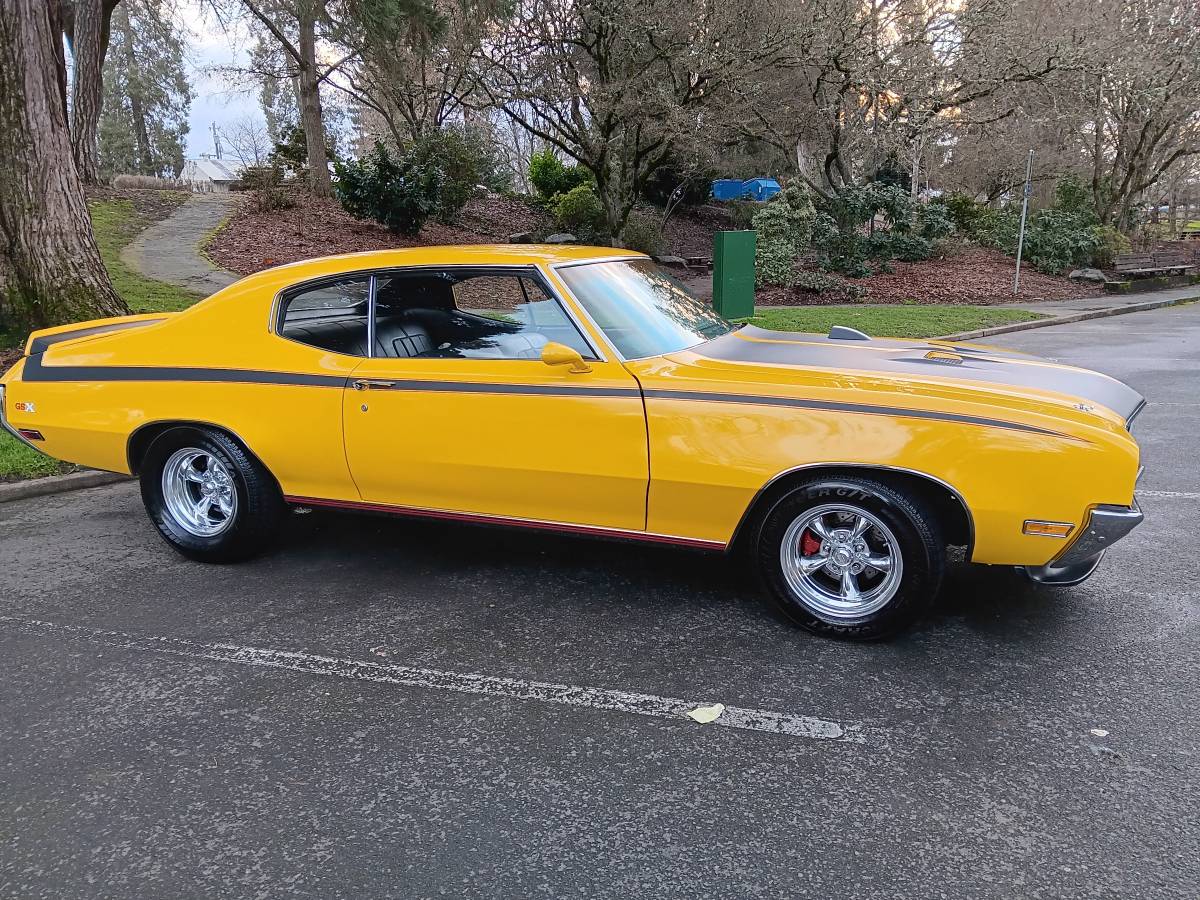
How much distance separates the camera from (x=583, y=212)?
67.2 feet

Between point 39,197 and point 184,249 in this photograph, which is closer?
point 39,197

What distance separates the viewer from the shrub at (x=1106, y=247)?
2155cm

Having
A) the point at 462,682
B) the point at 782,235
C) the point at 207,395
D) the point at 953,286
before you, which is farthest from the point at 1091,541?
the point at 953,286

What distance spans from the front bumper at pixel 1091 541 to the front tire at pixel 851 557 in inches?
17.0

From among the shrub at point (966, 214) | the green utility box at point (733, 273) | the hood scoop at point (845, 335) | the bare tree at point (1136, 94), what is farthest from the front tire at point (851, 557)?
the shrub at point (966, 214)

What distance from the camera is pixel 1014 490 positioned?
128 inches

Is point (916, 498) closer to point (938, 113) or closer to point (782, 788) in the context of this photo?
point (782, 788)

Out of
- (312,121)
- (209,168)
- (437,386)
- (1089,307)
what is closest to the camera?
(437,386)

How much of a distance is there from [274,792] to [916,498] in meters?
2.54

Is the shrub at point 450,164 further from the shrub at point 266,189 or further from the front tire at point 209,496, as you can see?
the front tire at point 209,496

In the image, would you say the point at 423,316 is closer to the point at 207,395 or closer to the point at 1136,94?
the point at 207,395

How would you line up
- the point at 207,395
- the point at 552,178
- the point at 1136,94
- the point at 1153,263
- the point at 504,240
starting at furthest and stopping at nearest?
the point at 552,178
the point at 1153,263
the point at 504,240
the point at 1136,94
the point at 207,395

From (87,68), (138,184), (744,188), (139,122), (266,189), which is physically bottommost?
(266,189)

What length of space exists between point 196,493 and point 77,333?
1.24m
